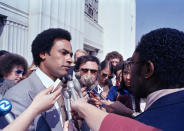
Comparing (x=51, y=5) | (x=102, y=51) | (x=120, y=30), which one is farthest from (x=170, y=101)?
(x=120, y=30)

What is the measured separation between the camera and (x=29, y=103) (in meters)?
1.24

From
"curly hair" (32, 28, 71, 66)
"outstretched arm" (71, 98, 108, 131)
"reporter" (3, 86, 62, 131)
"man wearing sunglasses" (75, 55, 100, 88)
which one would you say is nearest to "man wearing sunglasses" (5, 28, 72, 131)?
"curly hair" (32, 28, 71, 66)

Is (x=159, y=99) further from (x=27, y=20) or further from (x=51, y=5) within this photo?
(x=51, y=5)

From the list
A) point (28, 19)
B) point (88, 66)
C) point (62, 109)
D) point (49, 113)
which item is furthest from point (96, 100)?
point (28, 19)

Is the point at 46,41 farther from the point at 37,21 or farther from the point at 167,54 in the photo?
the point at 37,21

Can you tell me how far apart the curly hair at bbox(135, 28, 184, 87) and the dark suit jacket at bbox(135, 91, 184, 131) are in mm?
105

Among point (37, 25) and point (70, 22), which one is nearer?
point (37, 25)

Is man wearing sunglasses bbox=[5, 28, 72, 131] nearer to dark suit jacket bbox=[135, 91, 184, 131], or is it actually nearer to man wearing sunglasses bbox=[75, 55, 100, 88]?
dark suit jacket bbox=[135, 91, 184, 131]

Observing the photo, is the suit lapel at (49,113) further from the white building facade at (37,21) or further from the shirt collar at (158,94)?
the white building facade at (37,21)

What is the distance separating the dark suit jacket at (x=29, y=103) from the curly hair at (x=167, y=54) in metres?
0.70

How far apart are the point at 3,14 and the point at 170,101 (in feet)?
11.9

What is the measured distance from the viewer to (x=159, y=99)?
902 millimetres

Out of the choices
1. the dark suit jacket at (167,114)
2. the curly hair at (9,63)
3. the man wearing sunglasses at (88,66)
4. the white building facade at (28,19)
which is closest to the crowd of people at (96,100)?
the dark suit jacket at (167,114)

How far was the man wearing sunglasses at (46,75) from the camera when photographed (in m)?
1.23
